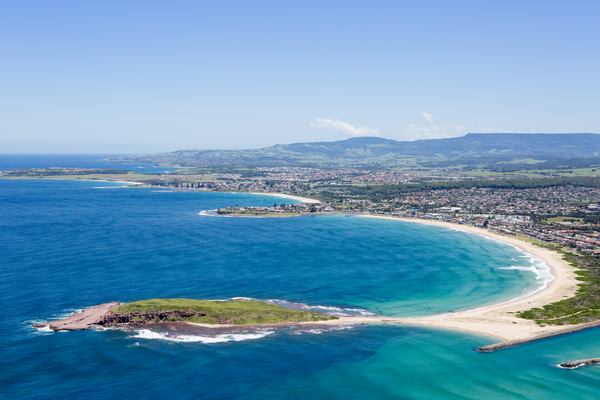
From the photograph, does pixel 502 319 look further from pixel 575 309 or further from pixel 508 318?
pixel 575 309

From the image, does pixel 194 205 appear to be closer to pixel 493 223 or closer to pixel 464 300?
pixel 493 223

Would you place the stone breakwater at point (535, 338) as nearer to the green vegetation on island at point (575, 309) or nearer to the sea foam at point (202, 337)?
the green vegetation on island at point (575, 309)

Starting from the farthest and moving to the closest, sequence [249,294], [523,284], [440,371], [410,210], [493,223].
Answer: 1. [410,210]
2. [493,223]
3. [523,284]
4. [249,294]
5. [440,371]

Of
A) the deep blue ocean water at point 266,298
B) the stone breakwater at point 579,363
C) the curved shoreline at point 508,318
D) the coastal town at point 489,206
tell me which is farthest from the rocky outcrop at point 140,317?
the coastal town at point 489,206

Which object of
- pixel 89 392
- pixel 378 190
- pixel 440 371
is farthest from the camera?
pixel 378 190

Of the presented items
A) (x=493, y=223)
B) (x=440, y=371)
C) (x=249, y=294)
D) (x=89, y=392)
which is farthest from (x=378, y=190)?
(x=89, y=392)

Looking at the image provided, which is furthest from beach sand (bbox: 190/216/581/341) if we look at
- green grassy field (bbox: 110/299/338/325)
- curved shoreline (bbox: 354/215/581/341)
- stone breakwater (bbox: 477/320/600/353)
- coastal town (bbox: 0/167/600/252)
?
coastal town (bbox: 0/167/600/252)

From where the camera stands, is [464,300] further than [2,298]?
Yes
